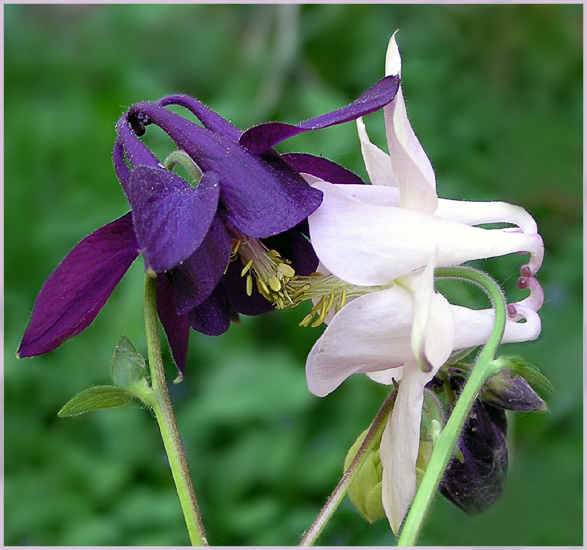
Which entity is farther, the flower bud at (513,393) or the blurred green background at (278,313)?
the blurred green background at (278,313)

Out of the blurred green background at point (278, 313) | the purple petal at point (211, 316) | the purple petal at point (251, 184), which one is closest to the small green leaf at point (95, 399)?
the purple petal at point (211, 316)

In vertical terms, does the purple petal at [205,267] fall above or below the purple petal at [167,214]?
below

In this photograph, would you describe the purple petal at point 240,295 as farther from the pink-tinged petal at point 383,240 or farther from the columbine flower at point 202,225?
the pink-tinged petal at point 383,240

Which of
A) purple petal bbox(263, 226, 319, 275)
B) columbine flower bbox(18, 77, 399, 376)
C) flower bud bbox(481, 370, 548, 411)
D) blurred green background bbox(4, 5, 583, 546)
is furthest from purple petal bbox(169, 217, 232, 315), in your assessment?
blurred green background bbox(4, 5, 583, 546)

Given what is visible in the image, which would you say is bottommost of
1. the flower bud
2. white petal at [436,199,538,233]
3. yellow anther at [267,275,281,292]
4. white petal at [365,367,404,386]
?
the flower bud

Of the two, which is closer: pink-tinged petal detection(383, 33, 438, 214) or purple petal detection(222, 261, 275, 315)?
pink-tinged petal detection(383, 33, 438, 214)

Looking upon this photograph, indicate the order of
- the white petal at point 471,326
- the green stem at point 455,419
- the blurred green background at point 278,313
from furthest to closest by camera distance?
the blurred green background at point 278,313 < the white petal at point 471,326 < the green stem at point 455,419

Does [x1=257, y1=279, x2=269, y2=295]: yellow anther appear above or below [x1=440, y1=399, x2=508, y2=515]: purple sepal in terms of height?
above

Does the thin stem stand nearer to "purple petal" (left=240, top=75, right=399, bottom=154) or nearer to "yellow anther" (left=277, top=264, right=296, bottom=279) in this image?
"yellow anther" (left=277, top=264, right=296, bottom=279)
